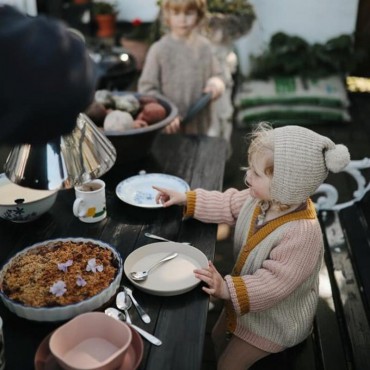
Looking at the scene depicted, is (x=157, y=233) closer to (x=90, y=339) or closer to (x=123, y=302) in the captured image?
(x=123, y=302)

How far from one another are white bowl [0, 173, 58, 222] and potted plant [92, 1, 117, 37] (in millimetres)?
4251

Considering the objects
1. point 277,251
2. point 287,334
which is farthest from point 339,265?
point 277,251

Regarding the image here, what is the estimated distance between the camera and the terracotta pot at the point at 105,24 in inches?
227

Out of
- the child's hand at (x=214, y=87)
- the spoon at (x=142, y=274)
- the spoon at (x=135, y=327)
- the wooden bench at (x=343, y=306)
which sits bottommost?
the wooden bench at (x=343, y=306)

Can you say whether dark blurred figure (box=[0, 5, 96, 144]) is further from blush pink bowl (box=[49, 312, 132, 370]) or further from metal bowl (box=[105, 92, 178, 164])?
metal bowl (box=[105, 92, 178, 164])

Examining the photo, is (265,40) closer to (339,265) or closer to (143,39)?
(143,39)

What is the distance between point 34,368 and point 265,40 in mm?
4758

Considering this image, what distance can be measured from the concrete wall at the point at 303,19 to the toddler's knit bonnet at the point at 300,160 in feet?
13.2

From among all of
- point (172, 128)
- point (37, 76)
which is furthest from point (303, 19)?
point (37, 76)

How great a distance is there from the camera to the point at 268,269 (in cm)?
160

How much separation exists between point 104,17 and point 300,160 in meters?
4.68

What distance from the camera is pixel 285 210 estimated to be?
5.46 ft

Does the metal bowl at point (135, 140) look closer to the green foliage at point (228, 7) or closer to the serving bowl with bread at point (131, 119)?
the serving bowl with bread at point (131, 119)

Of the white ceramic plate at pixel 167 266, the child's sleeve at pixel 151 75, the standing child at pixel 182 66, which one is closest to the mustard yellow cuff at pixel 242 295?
the white ceramic plate at pixel 167 266
